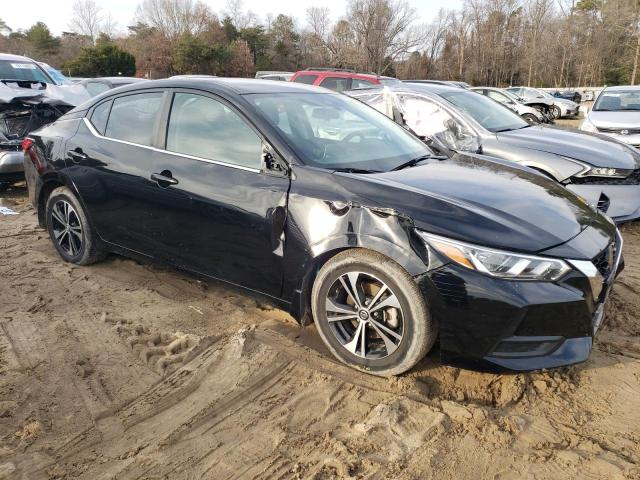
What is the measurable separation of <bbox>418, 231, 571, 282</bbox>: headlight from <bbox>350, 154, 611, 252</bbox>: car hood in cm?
5

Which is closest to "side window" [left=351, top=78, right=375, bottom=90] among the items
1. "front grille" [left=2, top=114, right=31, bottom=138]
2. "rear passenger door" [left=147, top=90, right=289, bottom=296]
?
"front grille" [left=2, top=114, right=31, bottom=138]

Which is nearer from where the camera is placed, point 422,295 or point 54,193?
point 422,295

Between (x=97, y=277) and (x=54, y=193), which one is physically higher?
(x=54, y=193)

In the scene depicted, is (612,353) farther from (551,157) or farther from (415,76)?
(415,76)

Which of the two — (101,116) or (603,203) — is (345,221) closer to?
(101,116)

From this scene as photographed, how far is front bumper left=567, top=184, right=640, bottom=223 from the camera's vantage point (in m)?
5.32

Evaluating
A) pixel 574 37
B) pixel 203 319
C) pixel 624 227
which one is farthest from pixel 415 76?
pixel 203 319

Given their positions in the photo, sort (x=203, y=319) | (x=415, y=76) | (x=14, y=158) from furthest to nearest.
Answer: (x=415, y=76) < (x=14, y=158) < (x=203, y=319)

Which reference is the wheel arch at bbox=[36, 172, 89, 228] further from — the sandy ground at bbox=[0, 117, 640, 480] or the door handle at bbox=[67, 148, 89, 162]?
the sandy ground at bbox=[0, 117, 640, 480]

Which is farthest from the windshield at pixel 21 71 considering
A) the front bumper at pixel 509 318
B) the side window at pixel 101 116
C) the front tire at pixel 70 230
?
the front bumper at pixel 509 318

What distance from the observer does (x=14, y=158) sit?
721cm

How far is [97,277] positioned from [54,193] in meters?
0.88

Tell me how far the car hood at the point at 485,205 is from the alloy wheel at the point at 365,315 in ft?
1.39

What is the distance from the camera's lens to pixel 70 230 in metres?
4.52
